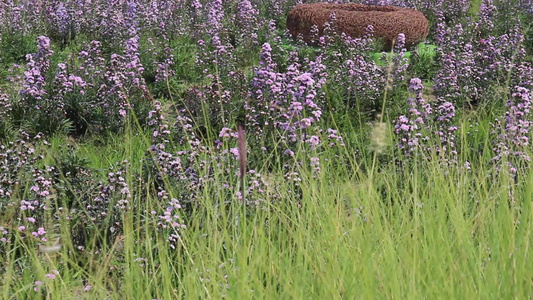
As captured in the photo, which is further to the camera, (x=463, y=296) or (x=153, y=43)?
(x=153, y=43)

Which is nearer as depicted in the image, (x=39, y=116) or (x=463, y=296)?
(x=463, y=296)

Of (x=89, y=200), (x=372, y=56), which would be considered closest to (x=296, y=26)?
(x=372, y=56)

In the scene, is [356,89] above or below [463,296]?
below

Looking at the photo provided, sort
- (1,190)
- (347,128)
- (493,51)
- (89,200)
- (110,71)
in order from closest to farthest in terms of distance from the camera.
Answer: (1,190)
(89,200)
(347,128)
(110,71)
(493,51)

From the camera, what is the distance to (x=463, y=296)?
2.65 metres

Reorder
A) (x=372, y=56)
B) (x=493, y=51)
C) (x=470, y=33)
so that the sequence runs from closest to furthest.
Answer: (x=493, y=51) → (x=372, y=56) → (x=470, y=33)

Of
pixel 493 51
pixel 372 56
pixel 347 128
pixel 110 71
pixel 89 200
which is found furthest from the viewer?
pixel 372 56

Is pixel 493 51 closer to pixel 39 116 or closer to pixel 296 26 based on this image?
pixel 296 26

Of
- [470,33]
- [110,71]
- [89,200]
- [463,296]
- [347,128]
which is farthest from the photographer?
[470,33]

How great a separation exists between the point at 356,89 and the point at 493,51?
6.47ft

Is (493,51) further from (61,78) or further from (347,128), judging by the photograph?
(61,78)

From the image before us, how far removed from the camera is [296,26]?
37.0 feet

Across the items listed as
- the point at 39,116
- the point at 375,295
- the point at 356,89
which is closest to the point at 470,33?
the point at 356,89

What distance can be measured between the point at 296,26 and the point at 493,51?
3614mm
